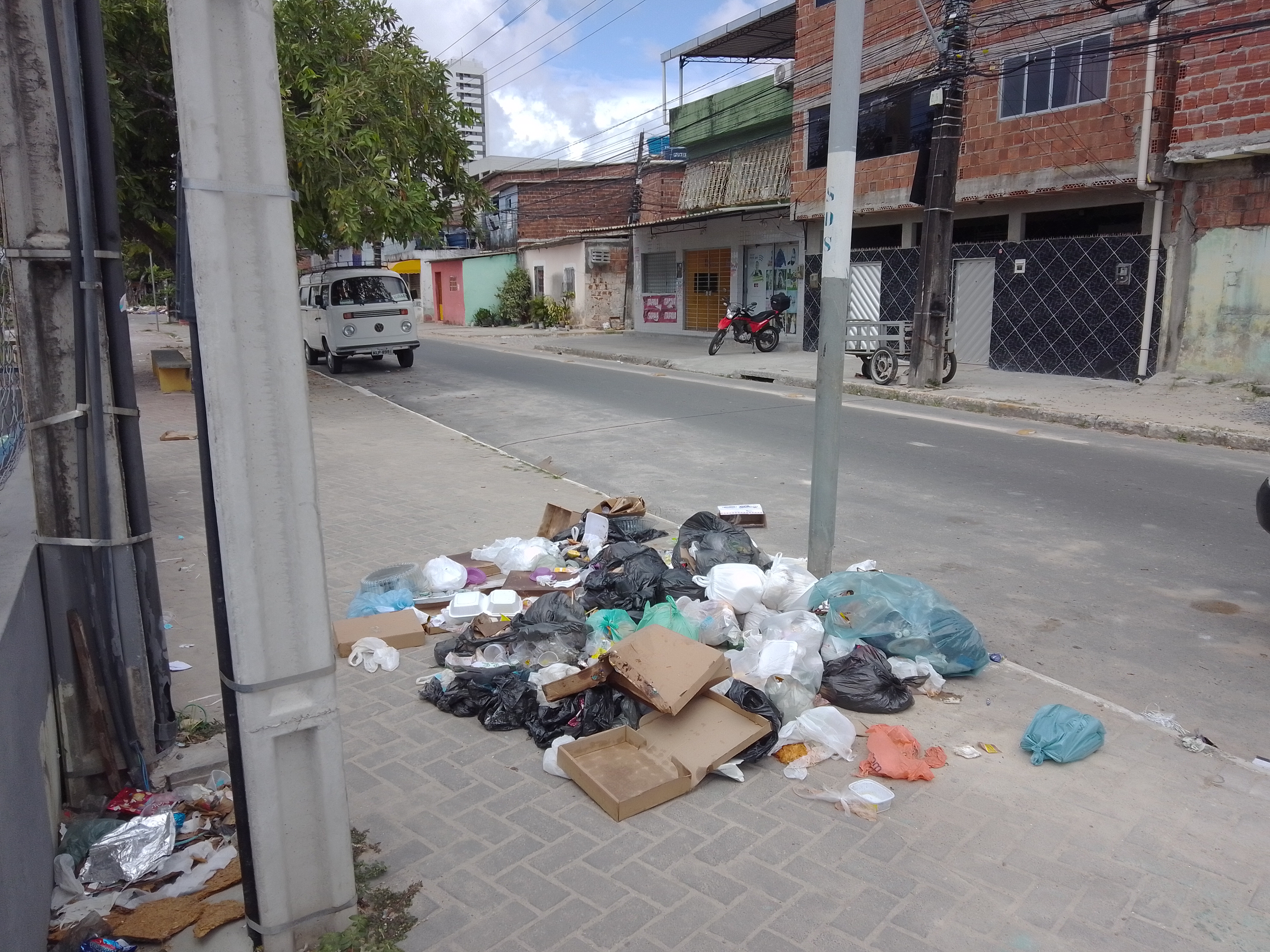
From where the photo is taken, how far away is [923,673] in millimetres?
4391

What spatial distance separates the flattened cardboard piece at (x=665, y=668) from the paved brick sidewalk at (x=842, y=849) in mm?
393

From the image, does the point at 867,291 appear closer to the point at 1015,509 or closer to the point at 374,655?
the point at 1015,509

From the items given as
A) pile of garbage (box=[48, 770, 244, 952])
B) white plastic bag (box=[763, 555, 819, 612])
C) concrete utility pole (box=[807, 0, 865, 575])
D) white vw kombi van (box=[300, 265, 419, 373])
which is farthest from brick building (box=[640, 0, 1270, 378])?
pile of garbage (box=[48, 770, 244, 952])

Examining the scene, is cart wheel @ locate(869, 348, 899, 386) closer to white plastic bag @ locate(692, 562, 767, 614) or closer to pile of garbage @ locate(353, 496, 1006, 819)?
pile of garbage @ locate(353, 496, 1006, 819)

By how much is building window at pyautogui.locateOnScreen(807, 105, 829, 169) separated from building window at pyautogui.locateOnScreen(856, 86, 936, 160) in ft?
3.19

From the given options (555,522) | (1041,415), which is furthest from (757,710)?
(1041,415)

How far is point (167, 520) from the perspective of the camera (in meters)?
7.46

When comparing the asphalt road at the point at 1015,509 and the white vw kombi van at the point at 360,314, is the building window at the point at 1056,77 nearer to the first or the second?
the asphalt road at the point at 1015,509

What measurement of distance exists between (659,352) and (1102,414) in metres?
12.3

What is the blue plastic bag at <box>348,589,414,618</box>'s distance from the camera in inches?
209

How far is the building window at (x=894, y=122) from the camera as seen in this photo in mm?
18781

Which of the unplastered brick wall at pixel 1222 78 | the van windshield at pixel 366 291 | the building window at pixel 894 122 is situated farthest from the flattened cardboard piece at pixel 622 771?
the building window at pixel 894 122

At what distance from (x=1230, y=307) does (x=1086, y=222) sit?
10.3 feet

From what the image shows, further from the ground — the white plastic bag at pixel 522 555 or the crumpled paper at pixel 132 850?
the white plastic bag at pixel 522 555
